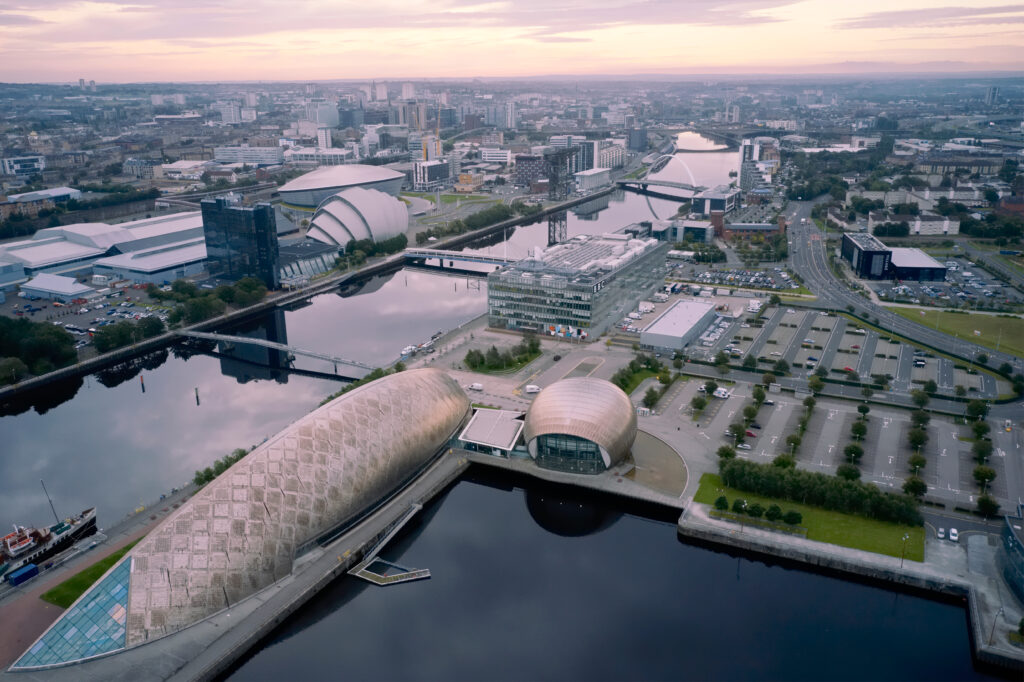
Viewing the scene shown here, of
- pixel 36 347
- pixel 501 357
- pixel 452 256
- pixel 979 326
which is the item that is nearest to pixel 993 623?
pixel 501 357

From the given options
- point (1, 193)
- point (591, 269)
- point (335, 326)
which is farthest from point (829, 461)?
point (1, 193)

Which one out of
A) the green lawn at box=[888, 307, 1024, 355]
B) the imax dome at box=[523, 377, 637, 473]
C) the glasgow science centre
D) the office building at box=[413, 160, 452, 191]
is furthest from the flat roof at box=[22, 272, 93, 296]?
the green lawn at box=[888, 307, 1024, 355]

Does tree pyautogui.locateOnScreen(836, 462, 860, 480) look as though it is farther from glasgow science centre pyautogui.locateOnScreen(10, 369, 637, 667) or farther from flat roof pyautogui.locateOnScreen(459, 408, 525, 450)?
flat roof pyautogui.locateOnScreen(459, 408, 525, 450)

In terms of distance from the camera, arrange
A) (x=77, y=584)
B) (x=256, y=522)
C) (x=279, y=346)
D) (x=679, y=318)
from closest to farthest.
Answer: (x=77, y=584) < (x=256, y=522) < (x=279, y=346) < (x=679, y=318)

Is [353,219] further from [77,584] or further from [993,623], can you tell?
[993,623]

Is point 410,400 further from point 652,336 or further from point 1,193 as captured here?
point 1,193

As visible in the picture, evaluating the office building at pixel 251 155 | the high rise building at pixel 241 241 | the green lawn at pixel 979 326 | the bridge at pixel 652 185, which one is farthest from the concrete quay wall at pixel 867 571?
the office building at pixel 251 155
